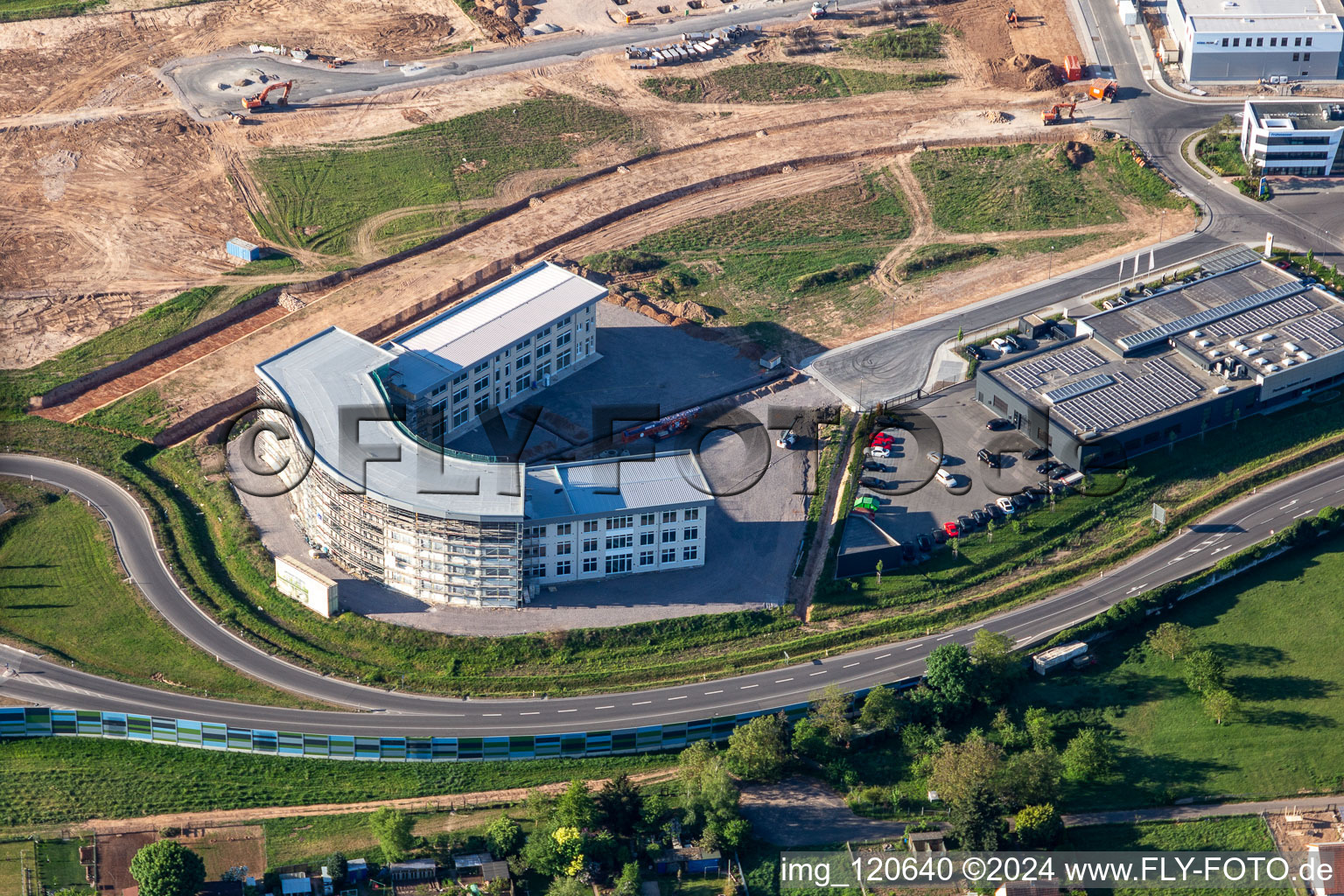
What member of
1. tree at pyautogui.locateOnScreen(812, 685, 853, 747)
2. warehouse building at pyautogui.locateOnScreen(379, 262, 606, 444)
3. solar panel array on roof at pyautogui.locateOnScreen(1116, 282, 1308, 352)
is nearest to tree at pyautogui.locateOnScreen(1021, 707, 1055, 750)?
tree at pyautogui.locateOnScreen(812, 685, 853, 747)

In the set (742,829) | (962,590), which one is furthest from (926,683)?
(742,829)

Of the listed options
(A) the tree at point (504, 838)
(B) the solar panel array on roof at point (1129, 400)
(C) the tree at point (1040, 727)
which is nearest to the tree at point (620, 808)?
(A) the tree at point (504, 838)

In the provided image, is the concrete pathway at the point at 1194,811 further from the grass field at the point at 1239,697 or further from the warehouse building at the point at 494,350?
the warehouse building at the point at 494,350

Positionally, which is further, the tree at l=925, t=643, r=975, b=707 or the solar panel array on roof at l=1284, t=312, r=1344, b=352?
the solar panel array on roof at l=1284, t=312, r=1344, b=352

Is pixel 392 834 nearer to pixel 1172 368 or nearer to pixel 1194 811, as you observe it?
pixel 1194 811

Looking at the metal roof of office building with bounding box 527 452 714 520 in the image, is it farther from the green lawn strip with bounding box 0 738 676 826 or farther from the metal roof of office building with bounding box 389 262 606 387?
the green lawn strip with bounding box 0 738 676 826

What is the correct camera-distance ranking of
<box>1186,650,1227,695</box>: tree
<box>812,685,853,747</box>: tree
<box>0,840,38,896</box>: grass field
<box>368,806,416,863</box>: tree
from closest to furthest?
<box>0,840,38,896</box>: grass field → <box>368,806,416,863</box>: tree → <box>812,685,853,747</box>: tree → <box>1186,650,1227,695</box>: tree
